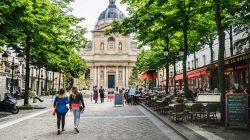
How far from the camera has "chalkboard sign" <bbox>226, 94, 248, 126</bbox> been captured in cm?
1133

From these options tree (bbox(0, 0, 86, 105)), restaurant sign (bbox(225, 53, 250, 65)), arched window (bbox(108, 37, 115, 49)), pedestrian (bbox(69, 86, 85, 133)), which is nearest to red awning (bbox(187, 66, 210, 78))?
restaurant sign (bbox(225, 53, 250, 65))

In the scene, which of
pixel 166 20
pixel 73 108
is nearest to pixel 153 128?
pixel 73 108

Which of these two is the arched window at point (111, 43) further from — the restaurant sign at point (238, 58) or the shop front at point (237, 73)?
the restaurant sign at point (238, 58)

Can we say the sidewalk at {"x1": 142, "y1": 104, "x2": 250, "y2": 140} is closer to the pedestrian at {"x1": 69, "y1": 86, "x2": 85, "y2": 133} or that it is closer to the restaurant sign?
the pedestrian at {"x1": 69, "y1": 86, "x2": 85, "y2": 133}

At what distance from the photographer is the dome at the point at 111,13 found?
10725cm

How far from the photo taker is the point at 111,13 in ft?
354

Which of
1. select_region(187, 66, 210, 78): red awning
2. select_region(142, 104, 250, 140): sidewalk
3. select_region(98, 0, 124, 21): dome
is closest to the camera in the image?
select_region(142, 104, 250, 140): sidewalk

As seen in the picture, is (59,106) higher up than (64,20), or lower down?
lower down

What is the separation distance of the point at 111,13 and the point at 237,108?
98647 millimetres

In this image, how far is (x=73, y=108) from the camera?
1211 centimetres

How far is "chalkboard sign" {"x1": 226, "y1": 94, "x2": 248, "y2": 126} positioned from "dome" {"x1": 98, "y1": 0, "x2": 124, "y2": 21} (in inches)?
3784

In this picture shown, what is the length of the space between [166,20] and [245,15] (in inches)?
299

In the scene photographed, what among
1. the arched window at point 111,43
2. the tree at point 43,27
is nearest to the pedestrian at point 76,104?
the tree at point 43,27

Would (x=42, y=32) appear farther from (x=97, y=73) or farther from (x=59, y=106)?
(x=97, y=73)
